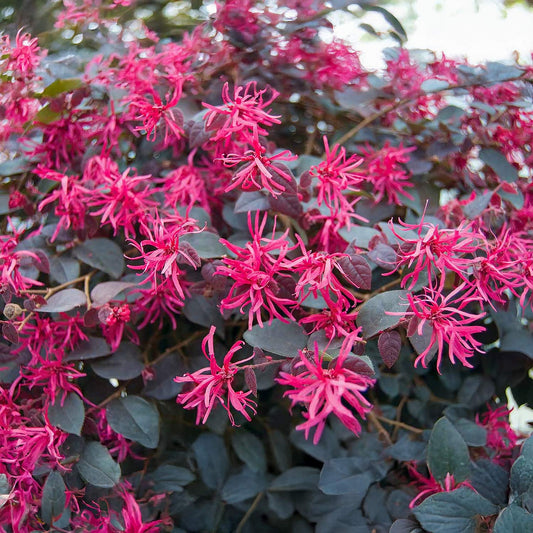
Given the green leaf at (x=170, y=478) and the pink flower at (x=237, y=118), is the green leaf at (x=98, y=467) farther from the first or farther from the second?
the pink flower at (x=237, y=118)

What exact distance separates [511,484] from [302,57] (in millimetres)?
582

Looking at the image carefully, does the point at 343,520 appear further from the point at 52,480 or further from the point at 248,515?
the point at 52,480

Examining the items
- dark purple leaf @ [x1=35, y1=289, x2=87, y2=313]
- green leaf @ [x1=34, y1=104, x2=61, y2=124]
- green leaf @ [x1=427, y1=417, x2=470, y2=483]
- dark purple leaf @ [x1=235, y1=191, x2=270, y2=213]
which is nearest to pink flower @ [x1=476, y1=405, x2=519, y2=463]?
green leaf @ [x1=427, y1=417, x2=470, y2=483]

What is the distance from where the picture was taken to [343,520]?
22.9 inches

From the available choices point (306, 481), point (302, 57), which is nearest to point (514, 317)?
point (306, 481)

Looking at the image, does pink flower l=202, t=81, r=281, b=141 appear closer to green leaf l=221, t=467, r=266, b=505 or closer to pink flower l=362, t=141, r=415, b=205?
pink flower l=362, t=141, r=415, b=205

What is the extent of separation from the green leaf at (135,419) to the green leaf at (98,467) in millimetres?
25

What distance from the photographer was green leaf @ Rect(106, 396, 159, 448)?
52 centimetres

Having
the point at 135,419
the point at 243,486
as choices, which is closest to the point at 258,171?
the point at 135,419

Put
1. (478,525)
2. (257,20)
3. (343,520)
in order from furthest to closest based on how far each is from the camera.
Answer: (257,20), (343,520), (478,525)

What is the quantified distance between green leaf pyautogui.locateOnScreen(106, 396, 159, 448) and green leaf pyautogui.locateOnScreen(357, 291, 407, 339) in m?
0.23

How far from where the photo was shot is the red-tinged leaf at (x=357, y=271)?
1.40 feet

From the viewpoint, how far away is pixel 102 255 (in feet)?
1.90

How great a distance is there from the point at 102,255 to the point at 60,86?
20cm
